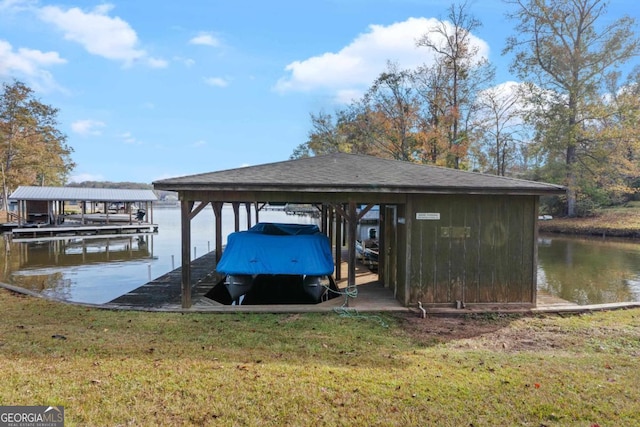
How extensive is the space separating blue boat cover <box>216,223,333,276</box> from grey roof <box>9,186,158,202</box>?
991 inches

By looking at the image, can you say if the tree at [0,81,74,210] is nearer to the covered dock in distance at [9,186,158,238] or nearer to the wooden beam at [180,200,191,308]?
the covered dock in distance at [9,186,158,238]

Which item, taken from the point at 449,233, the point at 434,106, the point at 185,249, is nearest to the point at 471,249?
the point at 449,233

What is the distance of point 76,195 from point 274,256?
87.2 feet

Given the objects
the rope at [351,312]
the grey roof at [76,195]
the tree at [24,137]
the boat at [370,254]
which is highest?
the tree at [24,137]

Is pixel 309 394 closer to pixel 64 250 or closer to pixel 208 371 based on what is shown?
pixel 208 371

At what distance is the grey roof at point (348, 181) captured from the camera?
6691 millimetres

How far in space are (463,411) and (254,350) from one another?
2551 mm

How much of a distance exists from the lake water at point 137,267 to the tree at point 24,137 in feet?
57.5

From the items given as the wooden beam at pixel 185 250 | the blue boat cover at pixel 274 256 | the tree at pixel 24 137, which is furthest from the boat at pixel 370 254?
the tree at pixel 24 137

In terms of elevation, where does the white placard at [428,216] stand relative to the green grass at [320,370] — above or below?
above

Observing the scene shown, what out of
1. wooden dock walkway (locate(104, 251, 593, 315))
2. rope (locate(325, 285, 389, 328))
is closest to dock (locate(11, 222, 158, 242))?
wooden dock walkway (locate(104, 251, 593, 315))

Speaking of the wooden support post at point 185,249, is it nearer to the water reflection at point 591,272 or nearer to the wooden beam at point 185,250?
the wooden beam at point 185,250

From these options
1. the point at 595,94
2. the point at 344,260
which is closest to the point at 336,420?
the point at 344,260

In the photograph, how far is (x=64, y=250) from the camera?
18766 mm
